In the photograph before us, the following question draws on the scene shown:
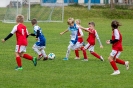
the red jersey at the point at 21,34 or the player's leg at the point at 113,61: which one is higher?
the red jersey at the point at 21,34

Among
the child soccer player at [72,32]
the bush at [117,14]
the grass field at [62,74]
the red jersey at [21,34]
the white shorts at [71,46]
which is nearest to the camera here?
the grass field at [62,74]

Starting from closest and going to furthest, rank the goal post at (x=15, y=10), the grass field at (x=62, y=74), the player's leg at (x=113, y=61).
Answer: the grass field at (x=62, y=74), the player's leg at (x=113, y=61), the goal post at (x=15, y=10)

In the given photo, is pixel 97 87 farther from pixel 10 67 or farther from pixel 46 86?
pixel 10 67

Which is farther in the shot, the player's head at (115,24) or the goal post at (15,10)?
the goal post at (15,10)

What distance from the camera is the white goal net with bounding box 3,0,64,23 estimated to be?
163 feet

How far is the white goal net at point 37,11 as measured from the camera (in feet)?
163

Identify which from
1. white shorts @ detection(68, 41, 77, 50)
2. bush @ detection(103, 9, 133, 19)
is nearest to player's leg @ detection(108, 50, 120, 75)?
white shorts @ detection(68, 41, 77, 50)

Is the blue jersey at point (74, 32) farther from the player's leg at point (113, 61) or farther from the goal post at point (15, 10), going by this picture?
the goal post at point (15, 10)

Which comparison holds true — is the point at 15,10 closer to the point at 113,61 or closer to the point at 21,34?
the point at 21,34

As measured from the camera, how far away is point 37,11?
52.0 metres

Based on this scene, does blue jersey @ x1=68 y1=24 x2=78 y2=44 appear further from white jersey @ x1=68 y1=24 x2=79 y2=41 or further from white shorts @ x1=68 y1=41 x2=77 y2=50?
white shorts @ x1=68 y1=41 x2=77 y2=50

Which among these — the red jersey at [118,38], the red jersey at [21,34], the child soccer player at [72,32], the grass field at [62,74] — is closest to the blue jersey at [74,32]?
the child soccer player at [72,32]

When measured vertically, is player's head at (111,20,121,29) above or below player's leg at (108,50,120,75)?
above

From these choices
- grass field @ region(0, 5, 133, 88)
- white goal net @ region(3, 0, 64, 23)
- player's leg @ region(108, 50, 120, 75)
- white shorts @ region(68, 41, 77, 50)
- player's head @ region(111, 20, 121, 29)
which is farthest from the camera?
white goal net @ region(3, 0, 64, 23)
